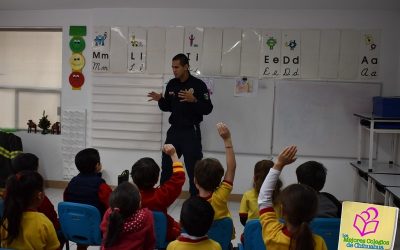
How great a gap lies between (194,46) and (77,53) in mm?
1403

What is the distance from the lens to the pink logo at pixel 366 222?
45.4 inches

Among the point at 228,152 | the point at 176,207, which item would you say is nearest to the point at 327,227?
the point at 228,152

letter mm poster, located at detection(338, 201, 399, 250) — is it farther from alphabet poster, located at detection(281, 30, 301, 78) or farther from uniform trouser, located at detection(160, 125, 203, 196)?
alphabet poster, located at detection(281, 30, 301, 78)

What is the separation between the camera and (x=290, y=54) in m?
4.26

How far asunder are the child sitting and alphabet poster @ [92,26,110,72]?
2.42m

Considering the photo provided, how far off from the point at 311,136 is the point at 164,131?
1660 mm

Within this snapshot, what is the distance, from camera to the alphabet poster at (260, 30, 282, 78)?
427 centimetres

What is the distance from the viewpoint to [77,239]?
2.26 m

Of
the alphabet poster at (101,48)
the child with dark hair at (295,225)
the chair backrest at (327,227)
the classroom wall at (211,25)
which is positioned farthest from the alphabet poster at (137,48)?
the child with dark hair at (295,225)

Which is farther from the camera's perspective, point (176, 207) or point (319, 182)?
point (176, 207)

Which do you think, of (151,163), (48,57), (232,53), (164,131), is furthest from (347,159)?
(48,57)

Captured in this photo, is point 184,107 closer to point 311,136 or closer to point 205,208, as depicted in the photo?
point 311,136

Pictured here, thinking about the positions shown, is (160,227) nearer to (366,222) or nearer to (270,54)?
(366,222)

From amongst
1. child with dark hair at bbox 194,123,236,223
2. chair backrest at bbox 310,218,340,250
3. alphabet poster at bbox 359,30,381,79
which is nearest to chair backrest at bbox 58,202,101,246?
child with dark hair at bbox 194,123,236,223
